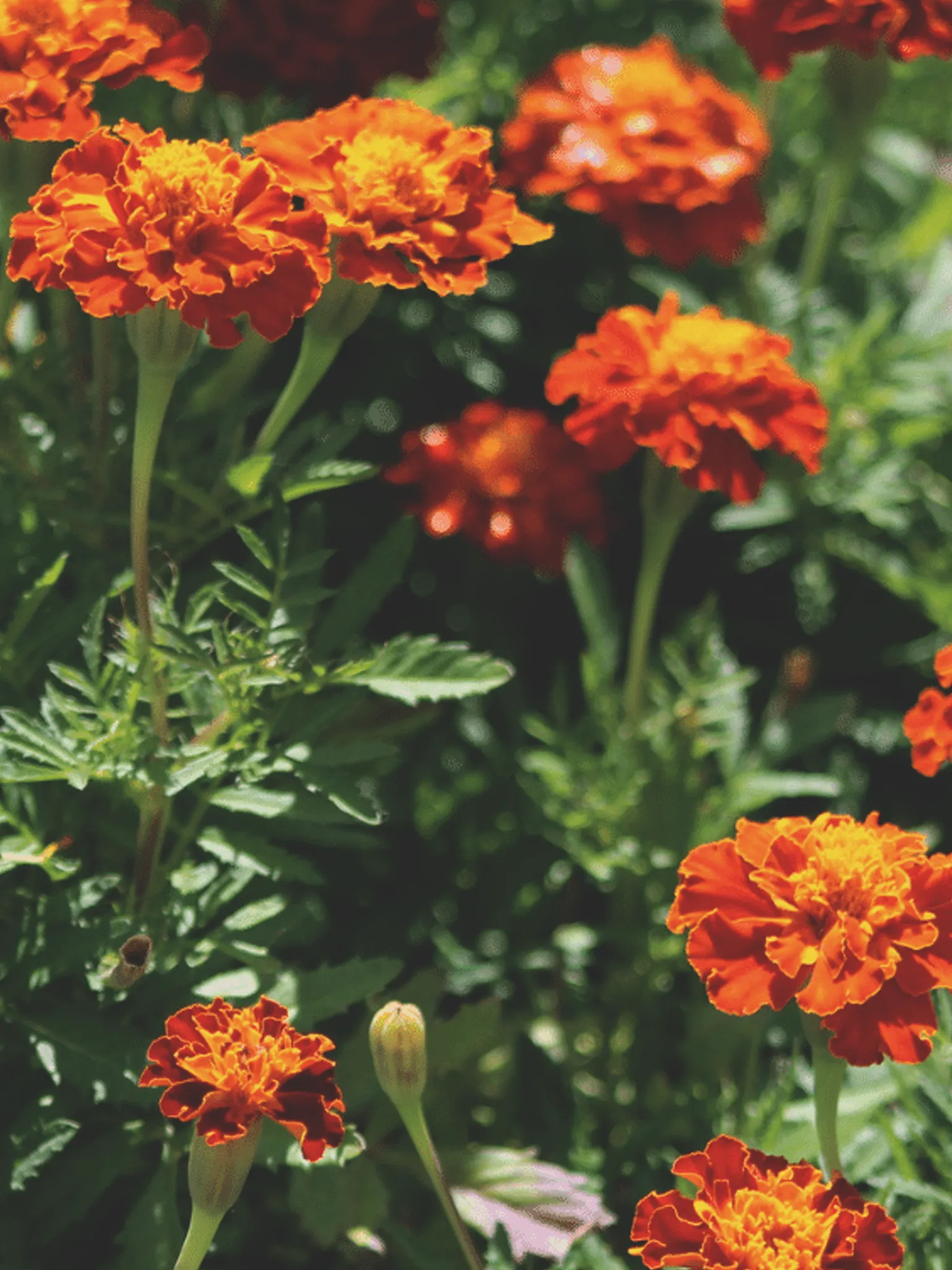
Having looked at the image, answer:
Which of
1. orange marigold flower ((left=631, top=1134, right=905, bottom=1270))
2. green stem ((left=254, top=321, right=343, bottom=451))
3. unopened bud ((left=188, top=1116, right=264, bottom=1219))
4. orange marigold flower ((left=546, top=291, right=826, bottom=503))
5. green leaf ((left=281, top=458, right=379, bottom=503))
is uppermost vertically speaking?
green stem ((left=254, top=321, right=343, bottom=451))

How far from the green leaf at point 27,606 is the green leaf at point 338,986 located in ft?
0.87

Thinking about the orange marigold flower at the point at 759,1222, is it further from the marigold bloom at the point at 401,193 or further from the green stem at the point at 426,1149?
the marigold bloom at the point at 401,193

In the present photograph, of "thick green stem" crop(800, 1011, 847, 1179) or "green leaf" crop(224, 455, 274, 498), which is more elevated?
"green leaf" crop(224, 455, 274, 498)

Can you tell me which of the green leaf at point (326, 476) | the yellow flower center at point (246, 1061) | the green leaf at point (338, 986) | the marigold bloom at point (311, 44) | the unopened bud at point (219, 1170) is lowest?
the green leaf at point (338, 986)

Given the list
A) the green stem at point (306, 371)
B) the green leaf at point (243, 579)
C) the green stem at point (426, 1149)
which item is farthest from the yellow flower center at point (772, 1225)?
the green stem at point (306, 371)

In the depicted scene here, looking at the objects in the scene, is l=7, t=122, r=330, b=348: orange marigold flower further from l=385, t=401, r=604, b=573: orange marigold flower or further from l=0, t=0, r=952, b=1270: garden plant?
l=385, t=401, r=604, b=573: orange marigold flower

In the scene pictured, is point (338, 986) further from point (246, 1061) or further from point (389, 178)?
point (389, 178)

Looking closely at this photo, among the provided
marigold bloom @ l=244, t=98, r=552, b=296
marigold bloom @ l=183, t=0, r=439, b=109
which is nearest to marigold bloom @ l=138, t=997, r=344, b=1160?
marigold bloom @ l=244, t=98, r=552, b=296

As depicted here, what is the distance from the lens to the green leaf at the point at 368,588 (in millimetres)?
989

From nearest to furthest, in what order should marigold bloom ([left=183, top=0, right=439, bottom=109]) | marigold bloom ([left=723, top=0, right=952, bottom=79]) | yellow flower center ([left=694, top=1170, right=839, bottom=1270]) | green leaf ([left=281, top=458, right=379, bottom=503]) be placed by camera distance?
yellow flower center ([left=694, top=1170, right=839, bottom=1270])
green leaf ([left=281, top=458, right=379, bottom=503])
marigold bloom ([left=723, top=0, right=952, bottom=79])
marigold bloom ([left=183, top=0, right=439, bottom=109])

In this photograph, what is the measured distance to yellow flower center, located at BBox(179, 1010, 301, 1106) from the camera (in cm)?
70

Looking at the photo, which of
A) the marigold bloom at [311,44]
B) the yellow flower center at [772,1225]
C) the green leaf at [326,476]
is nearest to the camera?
the yellow flower center at [772,1225]

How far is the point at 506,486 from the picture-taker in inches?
48.9

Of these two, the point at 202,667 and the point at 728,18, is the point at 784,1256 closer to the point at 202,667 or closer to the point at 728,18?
the point at 202,667
